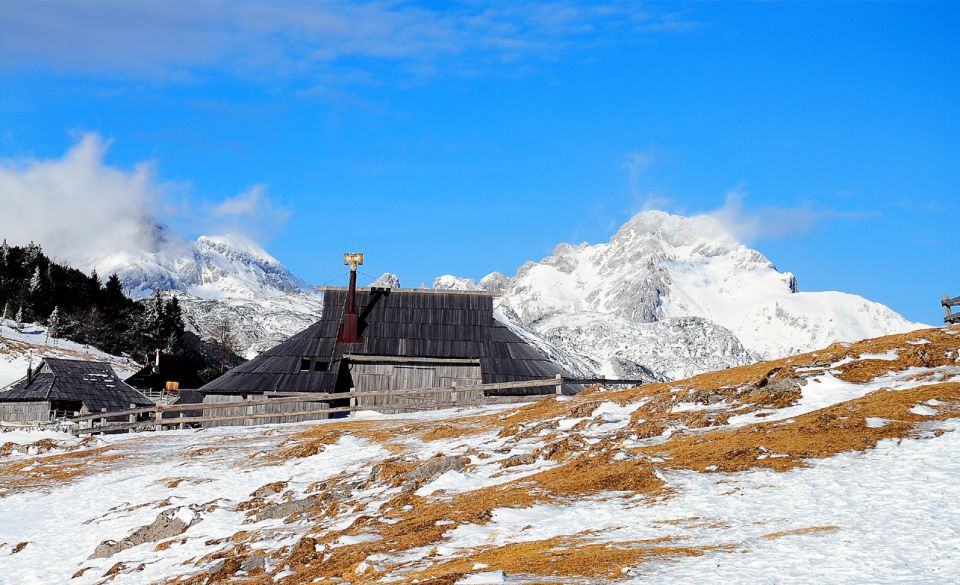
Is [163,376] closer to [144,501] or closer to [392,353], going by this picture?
[392,353]

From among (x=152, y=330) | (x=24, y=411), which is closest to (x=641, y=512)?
(x=24, y=411)

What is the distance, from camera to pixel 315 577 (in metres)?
14.5

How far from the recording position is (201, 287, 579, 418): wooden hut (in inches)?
1951

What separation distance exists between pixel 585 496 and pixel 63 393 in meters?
64.2

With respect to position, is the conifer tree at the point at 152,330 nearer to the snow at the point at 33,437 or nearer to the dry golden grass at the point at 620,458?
the snow at the point at 33,437

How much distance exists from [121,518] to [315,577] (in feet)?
32.3

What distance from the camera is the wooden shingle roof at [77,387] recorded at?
7094cm

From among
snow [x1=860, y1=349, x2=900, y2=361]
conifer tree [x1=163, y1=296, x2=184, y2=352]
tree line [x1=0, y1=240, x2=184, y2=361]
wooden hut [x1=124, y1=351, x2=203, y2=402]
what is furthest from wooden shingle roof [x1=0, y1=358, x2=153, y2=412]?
snow [x1=860, y1=349, x2=900, y2=361]

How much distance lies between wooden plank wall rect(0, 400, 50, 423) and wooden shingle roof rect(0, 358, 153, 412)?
2.40ft

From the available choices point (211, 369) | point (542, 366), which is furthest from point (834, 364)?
point (211, 369)

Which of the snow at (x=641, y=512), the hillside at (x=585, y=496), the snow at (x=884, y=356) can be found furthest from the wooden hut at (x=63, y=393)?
the snow at (x=884, y=356)

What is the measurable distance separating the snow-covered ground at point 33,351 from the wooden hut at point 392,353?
51781 millimetres

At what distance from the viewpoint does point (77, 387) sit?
72.9 meters

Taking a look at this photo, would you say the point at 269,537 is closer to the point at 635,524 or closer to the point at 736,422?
the point at 635,524
